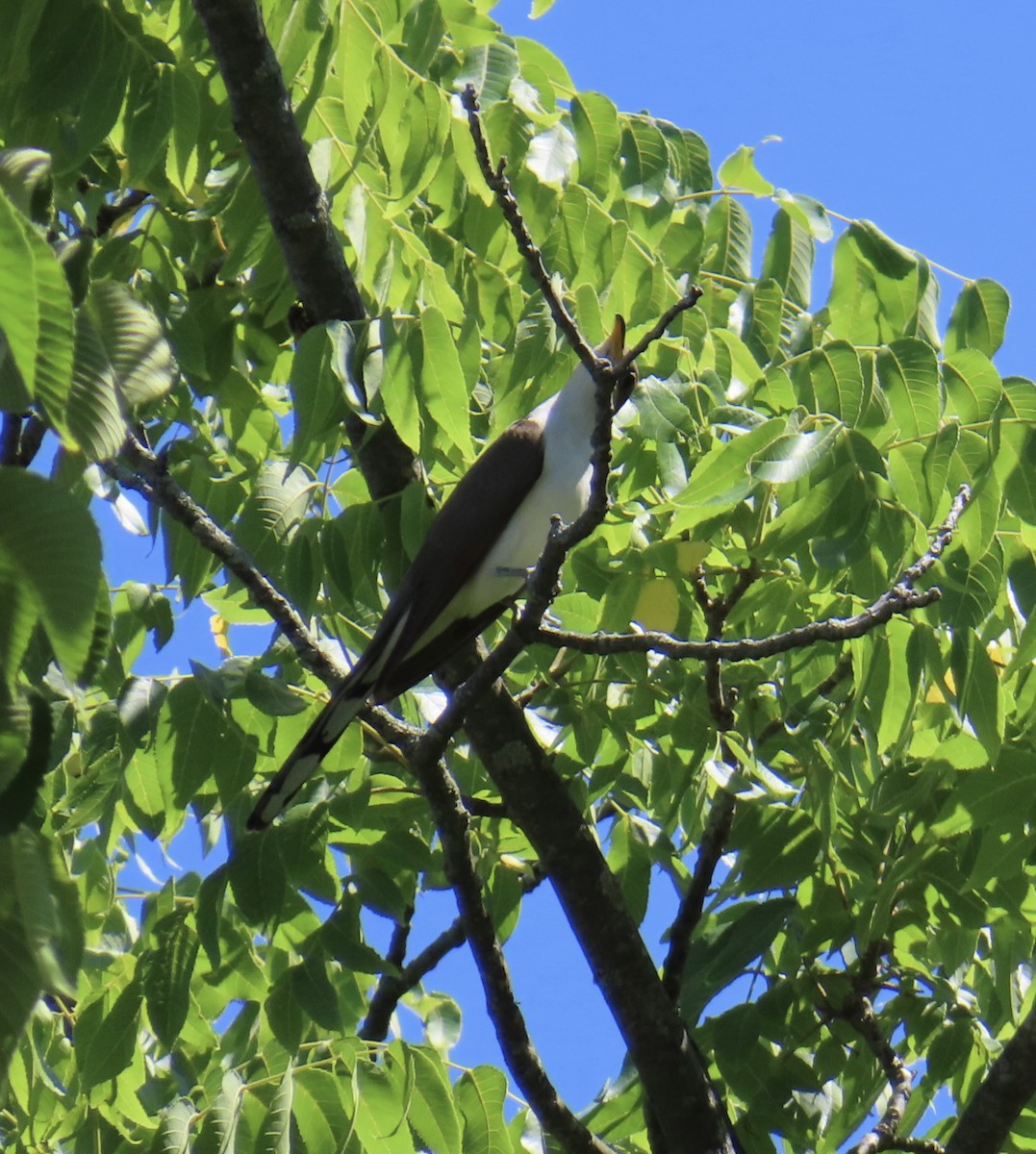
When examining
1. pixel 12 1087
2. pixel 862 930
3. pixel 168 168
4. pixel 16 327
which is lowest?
pixel 862 930

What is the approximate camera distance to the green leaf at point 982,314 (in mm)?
3531

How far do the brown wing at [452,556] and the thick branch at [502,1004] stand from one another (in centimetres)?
47

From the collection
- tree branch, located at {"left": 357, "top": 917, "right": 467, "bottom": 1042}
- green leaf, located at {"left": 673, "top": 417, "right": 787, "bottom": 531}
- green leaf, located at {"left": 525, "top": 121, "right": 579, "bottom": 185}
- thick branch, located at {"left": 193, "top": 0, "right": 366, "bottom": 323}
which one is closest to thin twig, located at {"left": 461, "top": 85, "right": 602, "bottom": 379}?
green leaf, located at {"left": 673, "top": 417, "right": 787, "bottom": 531}

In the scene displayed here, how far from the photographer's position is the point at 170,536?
3.32m

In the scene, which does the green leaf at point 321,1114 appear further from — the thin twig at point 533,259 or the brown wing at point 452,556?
the thin twig at point 533,259

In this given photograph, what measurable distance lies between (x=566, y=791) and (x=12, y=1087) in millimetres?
1520

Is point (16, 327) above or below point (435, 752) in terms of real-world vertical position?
below

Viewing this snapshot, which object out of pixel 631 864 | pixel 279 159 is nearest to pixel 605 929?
pixel 631 864

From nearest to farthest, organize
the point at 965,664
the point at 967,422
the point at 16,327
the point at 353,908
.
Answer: the point at 16,327
the point at 965,664
the point at 967,422
the point at 353,908

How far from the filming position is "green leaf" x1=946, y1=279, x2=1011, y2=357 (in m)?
3.53

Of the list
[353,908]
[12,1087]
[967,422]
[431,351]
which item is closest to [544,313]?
[431,351]

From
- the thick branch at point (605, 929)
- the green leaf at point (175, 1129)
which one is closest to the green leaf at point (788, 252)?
the thick branch at point (605, 929)

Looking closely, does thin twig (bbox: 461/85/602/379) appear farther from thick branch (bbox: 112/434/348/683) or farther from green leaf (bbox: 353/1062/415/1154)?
green leaf (bbox: 353/1062/415/1154)

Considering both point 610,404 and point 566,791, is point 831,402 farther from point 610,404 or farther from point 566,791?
point 566,791
